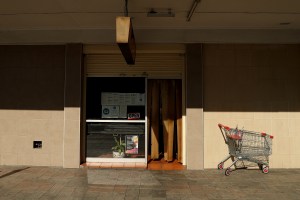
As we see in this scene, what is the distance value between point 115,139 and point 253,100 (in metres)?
3.46

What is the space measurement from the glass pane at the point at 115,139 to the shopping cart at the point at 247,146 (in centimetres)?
198

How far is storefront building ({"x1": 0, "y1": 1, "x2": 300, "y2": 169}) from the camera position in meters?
7.31

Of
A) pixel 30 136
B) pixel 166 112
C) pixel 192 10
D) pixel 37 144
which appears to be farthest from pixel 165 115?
pixel 30 136

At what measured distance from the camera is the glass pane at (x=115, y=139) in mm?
7676

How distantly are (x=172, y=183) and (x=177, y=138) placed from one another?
1.93 metres

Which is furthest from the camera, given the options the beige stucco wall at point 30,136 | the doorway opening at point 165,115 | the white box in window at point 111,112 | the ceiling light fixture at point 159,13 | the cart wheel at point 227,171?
the doorway opening at point 165,115

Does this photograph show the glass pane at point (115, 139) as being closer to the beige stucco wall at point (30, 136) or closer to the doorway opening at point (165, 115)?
the doorway opening at point (165, 115)

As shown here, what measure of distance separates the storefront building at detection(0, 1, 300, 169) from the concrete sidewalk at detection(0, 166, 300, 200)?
541 millimetres

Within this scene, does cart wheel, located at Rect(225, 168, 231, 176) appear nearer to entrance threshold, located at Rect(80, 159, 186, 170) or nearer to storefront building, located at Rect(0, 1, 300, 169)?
storefront building, located at Rect(0, 1, 300, 169)

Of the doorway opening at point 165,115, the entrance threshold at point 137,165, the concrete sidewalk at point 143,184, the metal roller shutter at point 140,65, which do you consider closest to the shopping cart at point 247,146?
the concrete sidewalk at point 143,184

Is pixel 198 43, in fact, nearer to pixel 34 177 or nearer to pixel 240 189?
pixel 240 189

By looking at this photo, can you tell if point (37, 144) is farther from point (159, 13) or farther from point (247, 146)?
point (247, 146)

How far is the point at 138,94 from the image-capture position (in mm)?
7730

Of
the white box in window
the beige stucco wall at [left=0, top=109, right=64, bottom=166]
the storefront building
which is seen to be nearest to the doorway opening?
the storefront building
